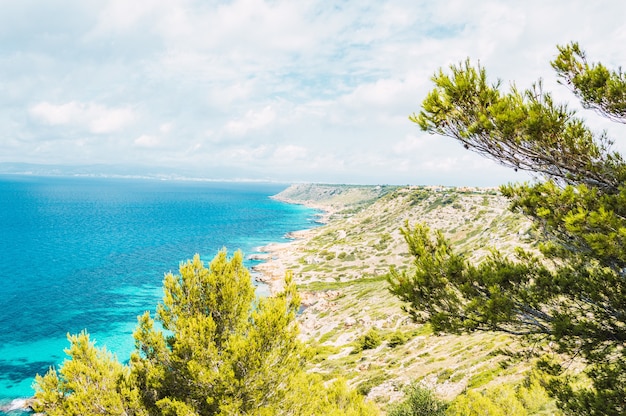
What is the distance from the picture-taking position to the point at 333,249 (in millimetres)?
97875

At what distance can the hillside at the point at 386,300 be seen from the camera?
26609 mm

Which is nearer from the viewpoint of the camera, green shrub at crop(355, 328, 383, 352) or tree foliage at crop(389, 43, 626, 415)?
tree foliage at crop(389, 43, 626, 415)

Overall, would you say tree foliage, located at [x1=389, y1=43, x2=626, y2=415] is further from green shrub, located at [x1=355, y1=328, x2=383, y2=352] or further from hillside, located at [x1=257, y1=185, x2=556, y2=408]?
green shrub, located at [x1=355, y1=328, x2=383, y2=352]

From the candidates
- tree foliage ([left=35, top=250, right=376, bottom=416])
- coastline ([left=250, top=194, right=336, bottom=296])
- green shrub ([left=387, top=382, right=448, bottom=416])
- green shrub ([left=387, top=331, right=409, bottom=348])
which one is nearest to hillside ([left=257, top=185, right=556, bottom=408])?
green shrub ([left=387, top=331, right=409, bottom=348])

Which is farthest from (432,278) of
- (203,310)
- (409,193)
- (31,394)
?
(409,193)

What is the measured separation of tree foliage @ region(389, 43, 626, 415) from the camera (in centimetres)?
785

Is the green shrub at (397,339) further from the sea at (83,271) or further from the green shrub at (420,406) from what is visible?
the sea at (83,271)

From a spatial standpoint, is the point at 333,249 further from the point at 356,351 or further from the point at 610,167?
the point at 610,167

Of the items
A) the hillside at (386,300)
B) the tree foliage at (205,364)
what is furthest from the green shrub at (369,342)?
the tree foliage at (205,364)

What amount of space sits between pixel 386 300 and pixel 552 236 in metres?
49.5

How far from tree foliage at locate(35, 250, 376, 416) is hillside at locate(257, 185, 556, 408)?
540 cm

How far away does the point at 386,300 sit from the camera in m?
56.4

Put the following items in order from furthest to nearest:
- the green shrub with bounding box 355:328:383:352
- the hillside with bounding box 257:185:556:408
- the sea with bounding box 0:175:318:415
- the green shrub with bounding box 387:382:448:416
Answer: the sea with bounding box 0:175:318:415 → the green shrub with bounding box 355:328:383:352 → the hillside with bounding box 257:185:556:408 → the green shrub with bounding box 387:382:448:416

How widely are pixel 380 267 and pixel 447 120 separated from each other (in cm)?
7379
